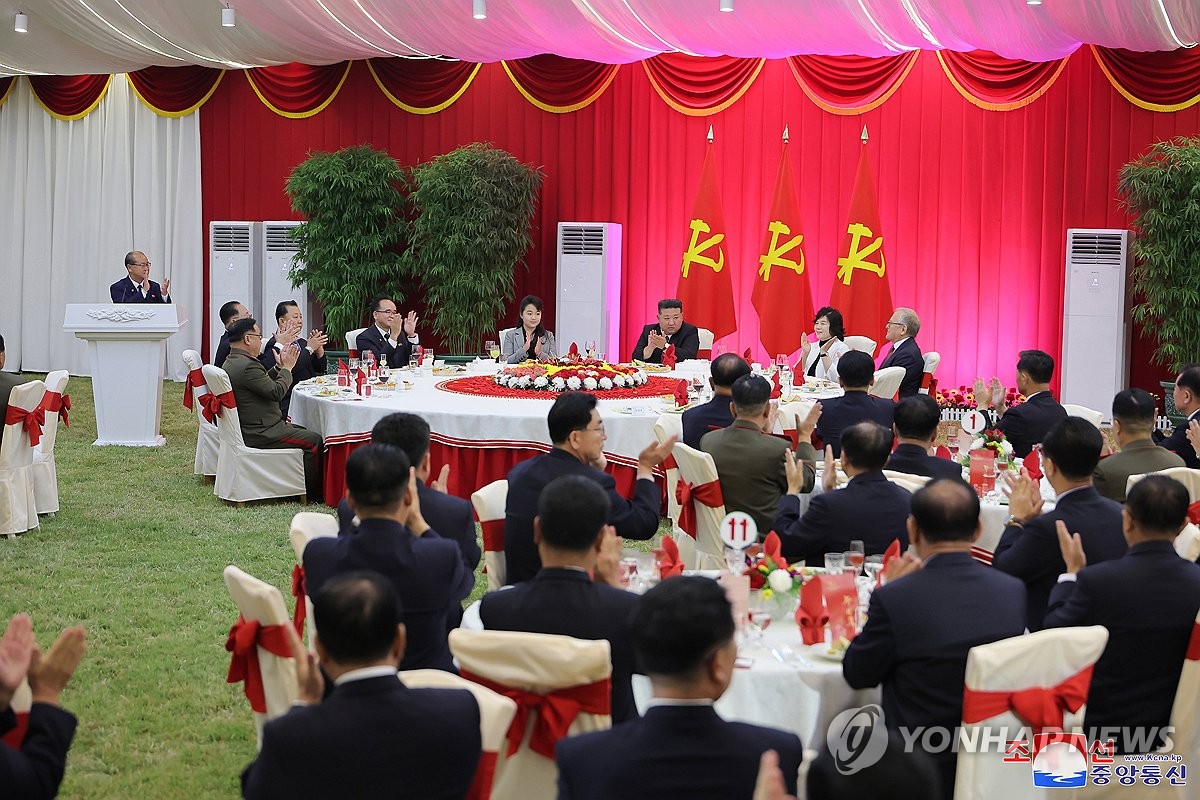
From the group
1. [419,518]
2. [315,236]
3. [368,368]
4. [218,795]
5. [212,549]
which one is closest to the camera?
[419,518]

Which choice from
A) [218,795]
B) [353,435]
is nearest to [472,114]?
[353,435]

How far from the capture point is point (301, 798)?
2.11 m

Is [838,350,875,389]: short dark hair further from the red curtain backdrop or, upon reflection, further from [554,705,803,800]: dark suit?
Result: the red curtain backdrop

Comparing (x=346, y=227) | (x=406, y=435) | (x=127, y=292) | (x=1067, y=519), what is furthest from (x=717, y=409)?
(x=346, y=227)

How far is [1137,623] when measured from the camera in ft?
10.1

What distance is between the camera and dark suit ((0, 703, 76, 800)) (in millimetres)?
2150

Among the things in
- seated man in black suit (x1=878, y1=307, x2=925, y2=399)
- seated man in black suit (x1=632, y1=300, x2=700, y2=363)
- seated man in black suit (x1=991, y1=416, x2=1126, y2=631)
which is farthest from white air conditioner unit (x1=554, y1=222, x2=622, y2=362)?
seated man in black suit (x1=991, y1=416, x2=1126, y2=631)

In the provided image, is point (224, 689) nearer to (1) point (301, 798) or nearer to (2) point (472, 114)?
(1) point (301, 798)

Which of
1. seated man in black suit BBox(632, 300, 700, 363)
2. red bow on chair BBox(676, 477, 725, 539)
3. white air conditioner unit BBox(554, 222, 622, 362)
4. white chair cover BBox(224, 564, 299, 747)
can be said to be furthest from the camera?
white air conditioner unit BBox(554, 222, 622, 362)

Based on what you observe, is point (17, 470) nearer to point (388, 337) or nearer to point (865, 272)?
point (388, 337)

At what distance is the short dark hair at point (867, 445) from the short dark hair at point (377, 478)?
1.42 m

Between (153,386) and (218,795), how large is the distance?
637 cm

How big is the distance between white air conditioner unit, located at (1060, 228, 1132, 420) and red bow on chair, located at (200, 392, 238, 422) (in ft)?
21.8

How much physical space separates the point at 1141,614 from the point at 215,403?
5689 mm
